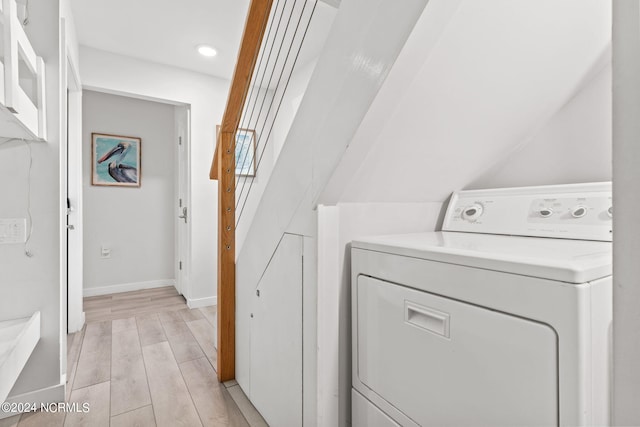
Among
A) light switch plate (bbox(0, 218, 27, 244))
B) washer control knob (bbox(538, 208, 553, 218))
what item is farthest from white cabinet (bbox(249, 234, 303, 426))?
light switch plate (bbox(0, 218, 27, 244))

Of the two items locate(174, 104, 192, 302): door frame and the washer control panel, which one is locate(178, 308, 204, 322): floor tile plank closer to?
locate(174, 104, 192, 302): door frame

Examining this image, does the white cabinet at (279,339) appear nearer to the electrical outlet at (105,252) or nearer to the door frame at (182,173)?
the door frame at (182,173)

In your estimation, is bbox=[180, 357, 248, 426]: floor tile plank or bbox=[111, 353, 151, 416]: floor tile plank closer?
bbox=[180, 357, 248, 426]: floor tile plank

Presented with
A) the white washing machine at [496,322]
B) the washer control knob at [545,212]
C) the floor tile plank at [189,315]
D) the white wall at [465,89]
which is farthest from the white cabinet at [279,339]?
the floor tile plank at [189,315]

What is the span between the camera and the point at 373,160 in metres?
0.96

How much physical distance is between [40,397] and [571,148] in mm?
2572

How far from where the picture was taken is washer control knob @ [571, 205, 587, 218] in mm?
968

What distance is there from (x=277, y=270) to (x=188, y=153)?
2334mm

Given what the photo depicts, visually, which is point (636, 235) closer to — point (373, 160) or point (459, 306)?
point (459, 306)

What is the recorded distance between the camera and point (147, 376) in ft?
6.09

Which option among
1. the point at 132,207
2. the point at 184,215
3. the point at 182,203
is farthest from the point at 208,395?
the point at 132,207

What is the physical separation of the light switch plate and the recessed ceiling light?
1924 mm

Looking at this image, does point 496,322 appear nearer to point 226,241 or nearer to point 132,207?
point 226,241

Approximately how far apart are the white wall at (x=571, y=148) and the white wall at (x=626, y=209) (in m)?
0.96
